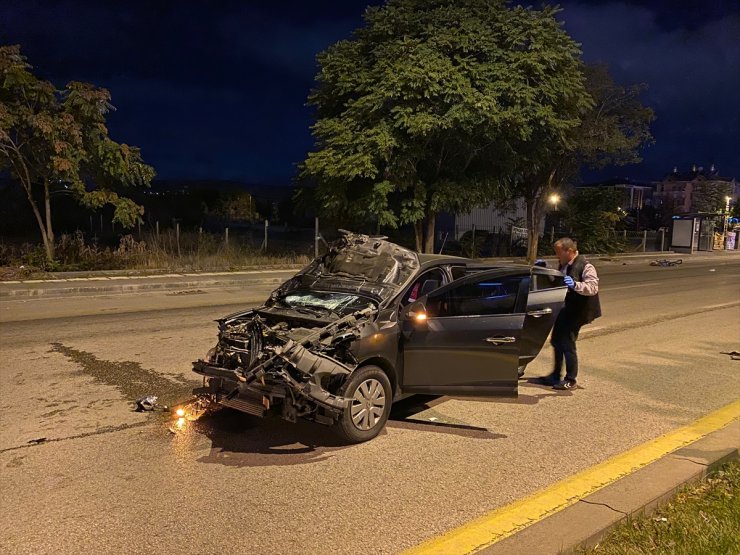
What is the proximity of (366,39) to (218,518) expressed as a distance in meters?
20.6

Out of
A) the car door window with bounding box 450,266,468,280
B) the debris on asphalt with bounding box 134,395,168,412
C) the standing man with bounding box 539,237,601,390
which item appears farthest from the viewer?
the standing man with bounding box 539,237,601,390

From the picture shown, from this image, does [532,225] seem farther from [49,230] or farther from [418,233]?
[49,230]

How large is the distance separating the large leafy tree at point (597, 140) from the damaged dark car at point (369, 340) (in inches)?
901

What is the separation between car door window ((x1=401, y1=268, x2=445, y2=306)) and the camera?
5401 millimetres

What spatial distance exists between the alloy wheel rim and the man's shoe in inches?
102

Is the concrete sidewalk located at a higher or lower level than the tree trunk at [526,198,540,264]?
lower

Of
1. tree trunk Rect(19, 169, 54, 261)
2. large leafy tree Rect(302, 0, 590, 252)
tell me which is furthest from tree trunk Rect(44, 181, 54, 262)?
large leafy tree Rect(302, 0, 590, 252)

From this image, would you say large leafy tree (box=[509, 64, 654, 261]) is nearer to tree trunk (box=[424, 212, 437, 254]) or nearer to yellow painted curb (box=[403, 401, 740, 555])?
tree trunk (box=[424, 212, 437, 254])

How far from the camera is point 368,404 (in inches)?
187

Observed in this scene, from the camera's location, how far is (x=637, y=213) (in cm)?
6869

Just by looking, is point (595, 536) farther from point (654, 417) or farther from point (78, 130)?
point (78, 130)

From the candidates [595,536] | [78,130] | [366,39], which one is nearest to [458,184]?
[366,39]

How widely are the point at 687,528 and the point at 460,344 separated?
7.21 feet

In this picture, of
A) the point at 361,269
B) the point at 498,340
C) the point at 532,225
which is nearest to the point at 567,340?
the point at 498,340
